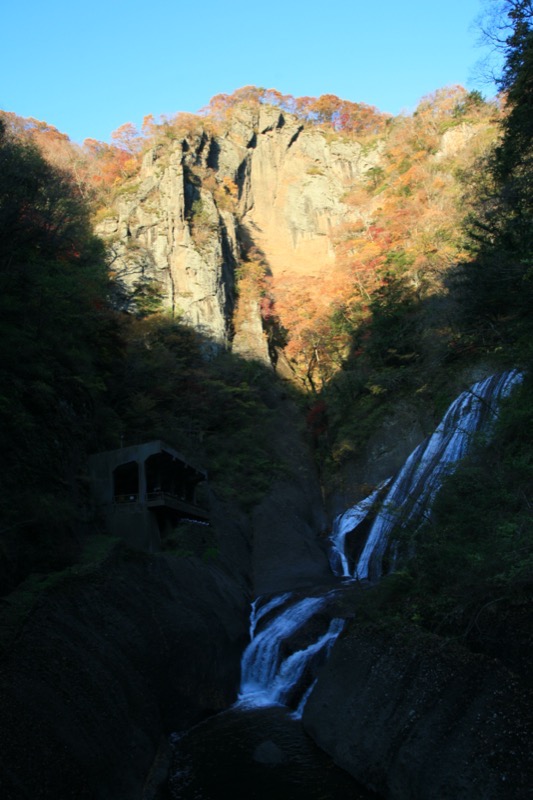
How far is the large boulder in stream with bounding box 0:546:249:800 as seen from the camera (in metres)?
8.34

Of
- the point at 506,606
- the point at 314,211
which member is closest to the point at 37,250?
the point at 506,606

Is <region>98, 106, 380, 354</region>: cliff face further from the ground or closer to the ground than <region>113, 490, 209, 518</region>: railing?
further from the ground

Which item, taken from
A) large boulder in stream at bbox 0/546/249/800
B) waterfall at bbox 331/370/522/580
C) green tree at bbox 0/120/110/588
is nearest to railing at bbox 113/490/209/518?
green tree at bbox 0/120/110/588

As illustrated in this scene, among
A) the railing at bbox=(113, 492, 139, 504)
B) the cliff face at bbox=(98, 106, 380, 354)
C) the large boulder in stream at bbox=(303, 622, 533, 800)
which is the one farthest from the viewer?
the cliff face at bbox=(98, 106, 380, 354)

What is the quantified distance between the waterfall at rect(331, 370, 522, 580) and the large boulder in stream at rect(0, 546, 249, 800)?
691cm

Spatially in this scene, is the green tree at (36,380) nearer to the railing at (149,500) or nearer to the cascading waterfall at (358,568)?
the railing at (149,500)

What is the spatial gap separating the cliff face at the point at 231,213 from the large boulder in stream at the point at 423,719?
99.8 feet

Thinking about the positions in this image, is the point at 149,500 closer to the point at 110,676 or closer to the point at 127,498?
the point at 127,498

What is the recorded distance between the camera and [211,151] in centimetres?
5956

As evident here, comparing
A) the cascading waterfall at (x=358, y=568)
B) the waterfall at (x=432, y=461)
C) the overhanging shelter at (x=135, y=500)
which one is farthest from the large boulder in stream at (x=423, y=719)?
the overhanging shelter at (x=135, y=500)

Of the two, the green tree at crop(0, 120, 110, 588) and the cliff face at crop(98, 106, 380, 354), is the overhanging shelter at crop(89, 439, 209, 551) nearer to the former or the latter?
the green tree at crop(0, 120, 110, 588)

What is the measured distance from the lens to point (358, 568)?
968 inches

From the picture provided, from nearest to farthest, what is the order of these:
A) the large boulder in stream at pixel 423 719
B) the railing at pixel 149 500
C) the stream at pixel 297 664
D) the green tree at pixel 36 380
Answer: the large boulder in stream at pixel 423 719 → the stream at pixel 297 664 → the green tree at pixel 36 380 → the railing at pixel 149 500

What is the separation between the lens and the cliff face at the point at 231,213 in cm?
4412
